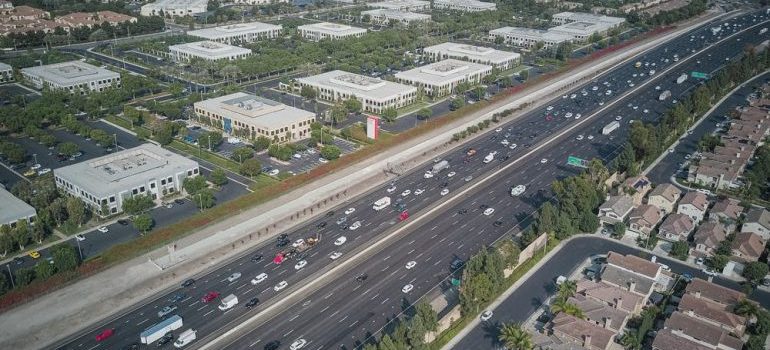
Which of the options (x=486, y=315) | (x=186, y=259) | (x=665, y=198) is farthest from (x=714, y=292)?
(x=186, y=259)

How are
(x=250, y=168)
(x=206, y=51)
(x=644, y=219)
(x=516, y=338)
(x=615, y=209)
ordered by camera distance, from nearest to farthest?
(x=516, y=338), (x=644, y=219), (x=615, y=209), (x=250, y=168), (x=206, y=51)

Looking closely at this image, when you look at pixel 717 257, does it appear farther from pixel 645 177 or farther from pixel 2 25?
pixel 2 25

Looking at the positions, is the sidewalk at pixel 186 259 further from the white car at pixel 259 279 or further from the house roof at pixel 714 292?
the house roof at pixel 714 292

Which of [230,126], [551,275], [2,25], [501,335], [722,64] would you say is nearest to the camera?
[501,335]

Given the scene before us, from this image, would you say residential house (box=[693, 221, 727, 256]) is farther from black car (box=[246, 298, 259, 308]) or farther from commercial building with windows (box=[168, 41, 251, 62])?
commercial building with windows (box=[168, 41, 251, 62])

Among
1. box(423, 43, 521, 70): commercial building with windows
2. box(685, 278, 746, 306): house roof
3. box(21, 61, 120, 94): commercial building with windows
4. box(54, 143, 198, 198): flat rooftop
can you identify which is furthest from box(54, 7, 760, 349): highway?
box(21, 61, 120, 94): commercial building with windows

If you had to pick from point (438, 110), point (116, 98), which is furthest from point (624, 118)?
point (116, 98)

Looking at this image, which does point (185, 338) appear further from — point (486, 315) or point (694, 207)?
point (694, 207)
